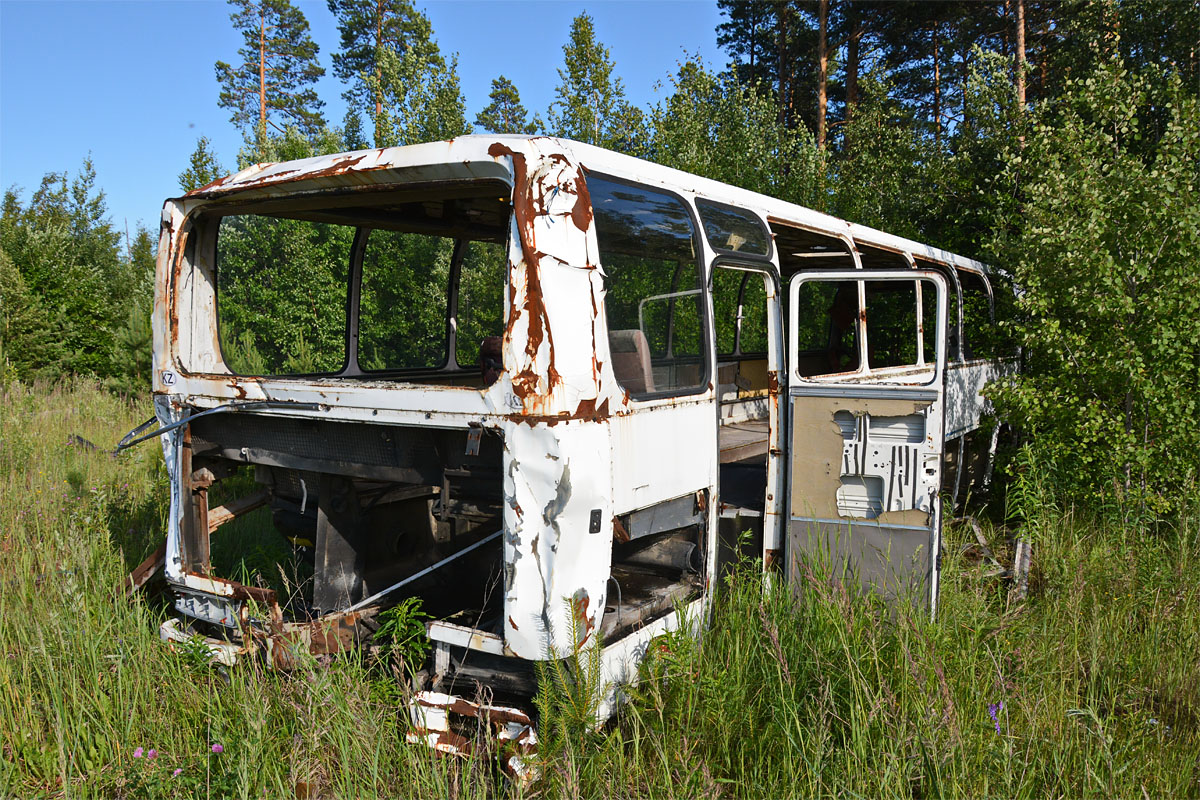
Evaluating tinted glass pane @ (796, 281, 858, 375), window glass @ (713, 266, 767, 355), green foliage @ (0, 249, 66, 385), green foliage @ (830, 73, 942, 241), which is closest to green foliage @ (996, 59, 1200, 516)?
window glass @ (713, 266, 767, 355)

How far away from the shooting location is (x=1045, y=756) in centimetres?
314

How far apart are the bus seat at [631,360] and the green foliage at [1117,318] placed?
148 inches

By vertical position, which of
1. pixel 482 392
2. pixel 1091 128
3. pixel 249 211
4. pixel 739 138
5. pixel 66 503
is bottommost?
pixel 66 503

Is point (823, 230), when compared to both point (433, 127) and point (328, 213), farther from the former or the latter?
point (433, 127)

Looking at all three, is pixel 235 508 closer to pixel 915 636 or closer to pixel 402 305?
pixel 402 305

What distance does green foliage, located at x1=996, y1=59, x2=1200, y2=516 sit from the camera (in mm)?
5477

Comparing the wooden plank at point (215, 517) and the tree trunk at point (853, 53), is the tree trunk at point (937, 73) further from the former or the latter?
the wooden plank at point (215, 517)

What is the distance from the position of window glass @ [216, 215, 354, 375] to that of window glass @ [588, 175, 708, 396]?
4.96 meters

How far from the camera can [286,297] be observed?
1248 centimetres

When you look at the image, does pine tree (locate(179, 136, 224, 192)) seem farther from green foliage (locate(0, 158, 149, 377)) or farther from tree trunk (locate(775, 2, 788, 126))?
tree trunk (locate(775, 2, 788, 126))

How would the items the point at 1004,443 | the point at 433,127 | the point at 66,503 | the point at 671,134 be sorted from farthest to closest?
the point at 433,127 → the point at 671,134 → the point at 1004,443 → the point at 66,503

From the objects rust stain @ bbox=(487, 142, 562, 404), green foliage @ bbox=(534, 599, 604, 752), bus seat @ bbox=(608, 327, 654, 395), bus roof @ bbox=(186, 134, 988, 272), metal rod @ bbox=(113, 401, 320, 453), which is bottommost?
green foliage @ bbox=(534, 599, 604, 752)

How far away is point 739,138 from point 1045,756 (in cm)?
1321

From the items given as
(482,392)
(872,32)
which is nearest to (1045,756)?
(482,392)
